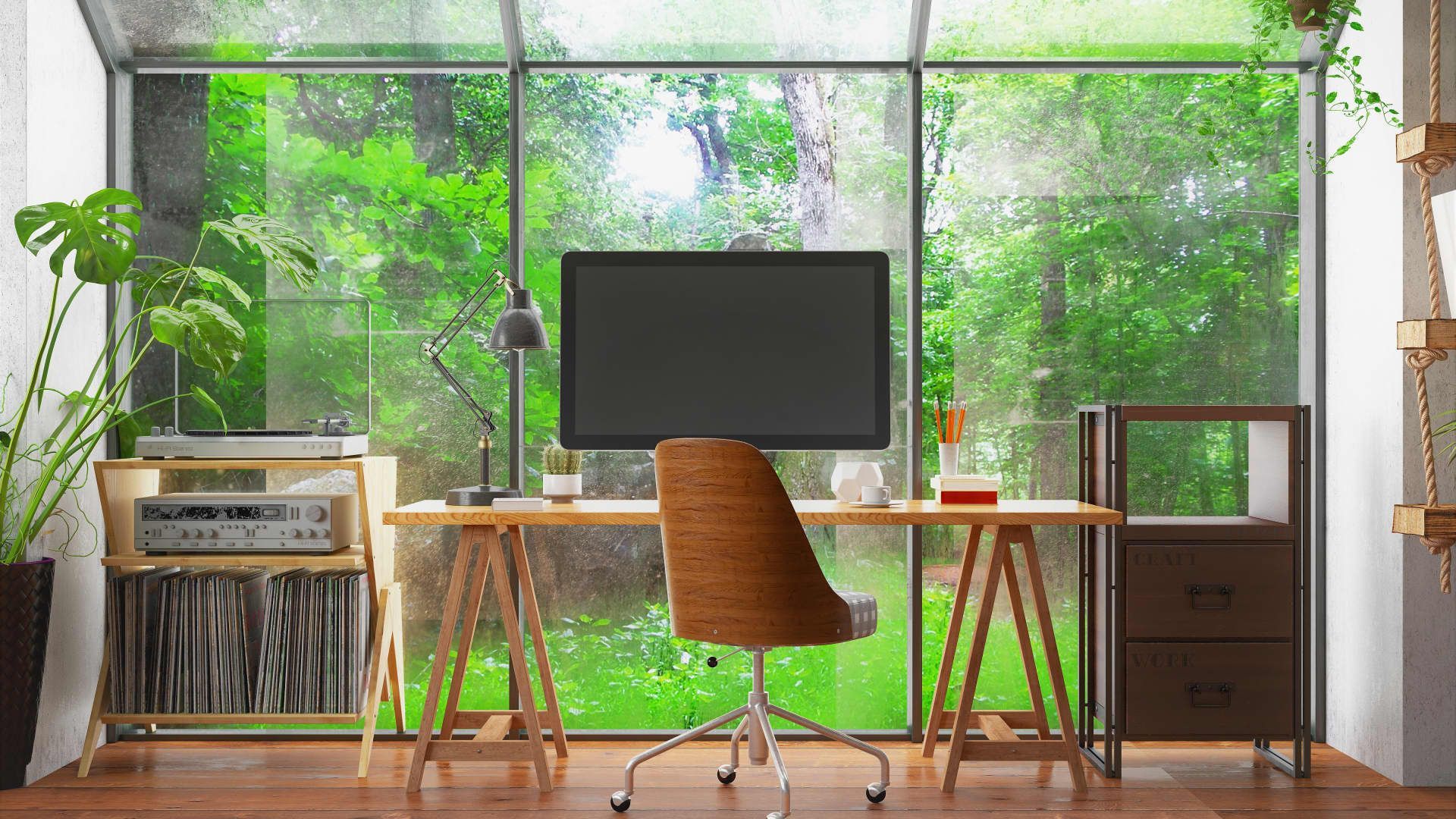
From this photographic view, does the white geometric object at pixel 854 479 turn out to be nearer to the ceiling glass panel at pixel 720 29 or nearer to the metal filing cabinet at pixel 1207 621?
the metal filing cabinet at pixel 1207 621

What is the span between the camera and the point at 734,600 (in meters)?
2.32

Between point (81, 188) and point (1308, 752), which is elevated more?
point (81, 188)

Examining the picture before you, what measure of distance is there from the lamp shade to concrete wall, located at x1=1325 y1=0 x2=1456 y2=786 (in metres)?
2.34

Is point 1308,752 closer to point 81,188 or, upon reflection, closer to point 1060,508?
point 1060,508

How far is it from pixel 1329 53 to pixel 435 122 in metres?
2.75

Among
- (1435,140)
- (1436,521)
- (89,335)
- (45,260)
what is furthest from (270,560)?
(1435,140)

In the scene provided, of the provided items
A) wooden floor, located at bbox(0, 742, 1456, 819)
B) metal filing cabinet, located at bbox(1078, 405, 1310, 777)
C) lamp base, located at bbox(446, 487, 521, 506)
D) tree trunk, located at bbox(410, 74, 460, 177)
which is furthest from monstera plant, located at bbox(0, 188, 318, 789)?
metal filing cabinet, located at bbox(1078, 405, 1310, 777)

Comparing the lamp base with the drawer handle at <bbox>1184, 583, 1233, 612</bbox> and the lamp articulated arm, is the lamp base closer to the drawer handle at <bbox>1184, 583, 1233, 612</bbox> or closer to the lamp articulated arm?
the lamp articulated arm

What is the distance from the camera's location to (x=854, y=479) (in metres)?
2.78

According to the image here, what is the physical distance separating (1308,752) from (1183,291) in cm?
137

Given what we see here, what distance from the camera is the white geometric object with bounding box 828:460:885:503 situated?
2775 mm

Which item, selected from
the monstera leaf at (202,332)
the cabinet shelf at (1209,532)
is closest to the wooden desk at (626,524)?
the cabinet shelf at (1209,532)

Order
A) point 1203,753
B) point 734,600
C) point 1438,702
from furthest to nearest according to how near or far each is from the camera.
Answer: point 1203,753
point 1438,702
point 734,600

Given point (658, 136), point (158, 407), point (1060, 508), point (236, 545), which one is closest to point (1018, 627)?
point (1060, 508)
